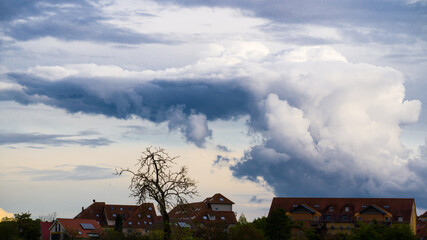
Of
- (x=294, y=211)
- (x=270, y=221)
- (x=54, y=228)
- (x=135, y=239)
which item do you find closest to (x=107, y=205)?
(x=54, y=228)

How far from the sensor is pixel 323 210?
499 ft

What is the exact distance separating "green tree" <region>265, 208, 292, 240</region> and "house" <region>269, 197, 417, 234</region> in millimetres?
29768

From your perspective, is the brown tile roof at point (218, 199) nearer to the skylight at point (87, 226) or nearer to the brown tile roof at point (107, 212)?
the brown tile roof at point (107, 212)

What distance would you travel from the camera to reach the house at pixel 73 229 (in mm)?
139125

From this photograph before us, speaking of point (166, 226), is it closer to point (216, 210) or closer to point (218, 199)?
point (216, 210)

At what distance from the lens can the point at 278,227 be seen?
11619 centimetres

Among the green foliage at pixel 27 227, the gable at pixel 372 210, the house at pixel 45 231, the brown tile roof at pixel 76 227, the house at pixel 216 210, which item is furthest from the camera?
the house at pixel 216 210

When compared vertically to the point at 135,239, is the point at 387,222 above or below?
above

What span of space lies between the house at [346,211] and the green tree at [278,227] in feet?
97.7

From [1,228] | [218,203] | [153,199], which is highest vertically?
[218,203]

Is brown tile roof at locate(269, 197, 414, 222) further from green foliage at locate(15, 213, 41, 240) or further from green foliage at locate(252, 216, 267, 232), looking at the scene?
green foliage at locate(15, 213, 41, 240)

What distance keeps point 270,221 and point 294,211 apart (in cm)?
3412

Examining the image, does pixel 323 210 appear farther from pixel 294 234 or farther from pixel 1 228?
pixel 1 228

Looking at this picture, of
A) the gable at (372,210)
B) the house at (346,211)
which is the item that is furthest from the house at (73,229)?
the gable at (372,210)
